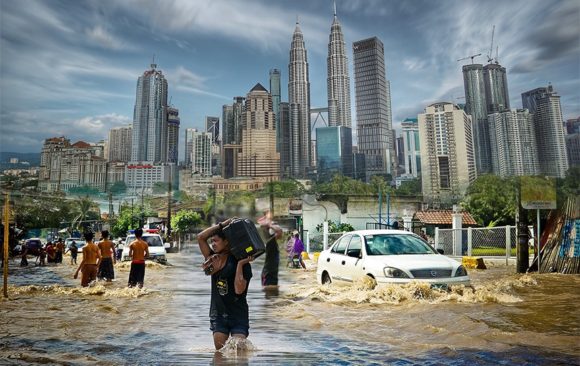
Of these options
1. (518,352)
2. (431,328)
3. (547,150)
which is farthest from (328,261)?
(547,150)

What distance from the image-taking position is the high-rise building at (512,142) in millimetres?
79750

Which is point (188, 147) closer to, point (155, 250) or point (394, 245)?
point (155, 250)

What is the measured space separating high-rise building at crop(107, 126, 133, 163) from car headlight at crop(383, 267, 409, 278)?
16098cm

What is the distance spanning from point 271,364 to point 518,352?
7.90 feet

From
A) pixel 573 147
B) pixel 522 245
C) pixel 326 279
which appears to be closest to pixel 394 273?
pixel 326 279

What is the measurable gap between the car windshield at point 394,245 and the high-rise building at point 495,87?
11303 centimetres

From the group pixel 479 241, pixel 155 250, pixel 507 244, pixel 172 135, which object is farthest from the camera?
pixel 172 135

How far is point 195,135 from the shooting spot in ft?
627

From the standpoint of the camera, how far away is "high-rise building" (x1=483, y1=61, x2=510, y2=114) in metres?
114

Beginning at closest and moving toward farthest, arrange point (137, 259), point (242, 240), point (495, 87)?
point (242, 240)
point (137, 259)
point (495, 87)

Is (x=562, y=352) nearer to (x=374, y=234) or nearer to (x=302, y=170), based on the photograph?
(x=374, y=234)

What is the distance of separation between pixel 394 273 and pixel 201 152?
7206 inches

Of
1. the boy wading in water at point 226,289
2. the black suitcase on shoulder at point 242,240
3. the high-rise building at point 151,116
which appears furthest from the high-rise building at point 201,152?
the black suitcase on shoulder at point 242,240

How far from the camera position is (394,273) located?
7.45 metres
